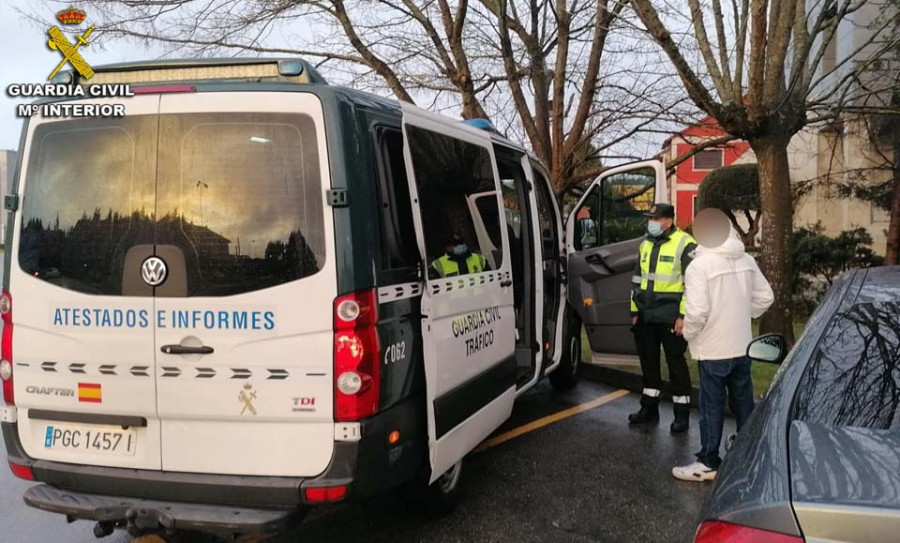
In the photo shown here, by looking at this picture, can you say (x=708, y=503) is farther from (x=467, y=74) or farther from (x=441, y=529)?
(x=467, y=74)

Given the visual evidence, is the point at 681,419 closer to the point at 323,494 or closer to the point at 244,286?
the point at 323,494

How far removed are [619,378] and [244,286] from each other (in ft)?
17.1

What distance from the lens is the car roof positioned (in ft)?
8.78

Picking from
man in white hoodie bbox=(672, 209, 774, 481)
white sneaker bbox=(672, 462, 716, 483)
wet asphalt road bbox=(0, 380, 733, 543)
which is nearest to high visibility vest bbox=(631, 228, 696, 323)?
man in white hoodie bbox=(672, 209, 774, 481)


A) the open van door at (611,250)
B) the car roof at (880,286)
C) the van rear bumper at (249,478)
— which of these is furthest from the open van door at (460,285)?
the open van door at (611,250)

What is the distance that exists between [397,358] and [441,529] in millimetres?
1284

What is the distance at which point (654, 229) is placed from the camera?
553 centimetres

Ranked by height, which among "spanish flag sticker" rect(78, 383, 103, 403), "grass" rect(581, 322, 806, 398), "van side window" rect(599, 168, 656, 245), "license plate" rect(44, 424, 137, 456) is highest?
"van side window" rect(599, 168, 656, 245)

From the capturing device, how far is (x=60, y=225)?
330 centimetres

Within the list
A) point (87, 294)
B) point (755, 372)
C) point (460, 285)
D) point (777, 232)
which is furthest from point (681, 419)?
point (87, 294)

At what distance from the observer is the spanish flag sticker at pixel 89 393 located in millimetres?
3162

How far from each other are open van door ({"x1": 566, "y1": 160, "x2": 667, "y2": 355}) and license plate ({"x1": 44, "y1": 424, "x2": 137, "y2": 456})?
15.1 feet

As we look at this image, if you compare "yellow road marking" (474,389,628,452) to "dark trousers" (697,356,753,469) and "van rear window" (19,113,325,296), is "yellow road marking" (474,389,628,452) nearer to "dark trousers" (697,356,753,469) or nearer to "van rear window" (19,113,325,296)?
"dark trousers" (697,356,753,469)

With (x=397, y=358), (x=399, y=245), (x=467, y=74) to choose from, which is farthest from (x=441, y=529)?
(x=467, y=74)
